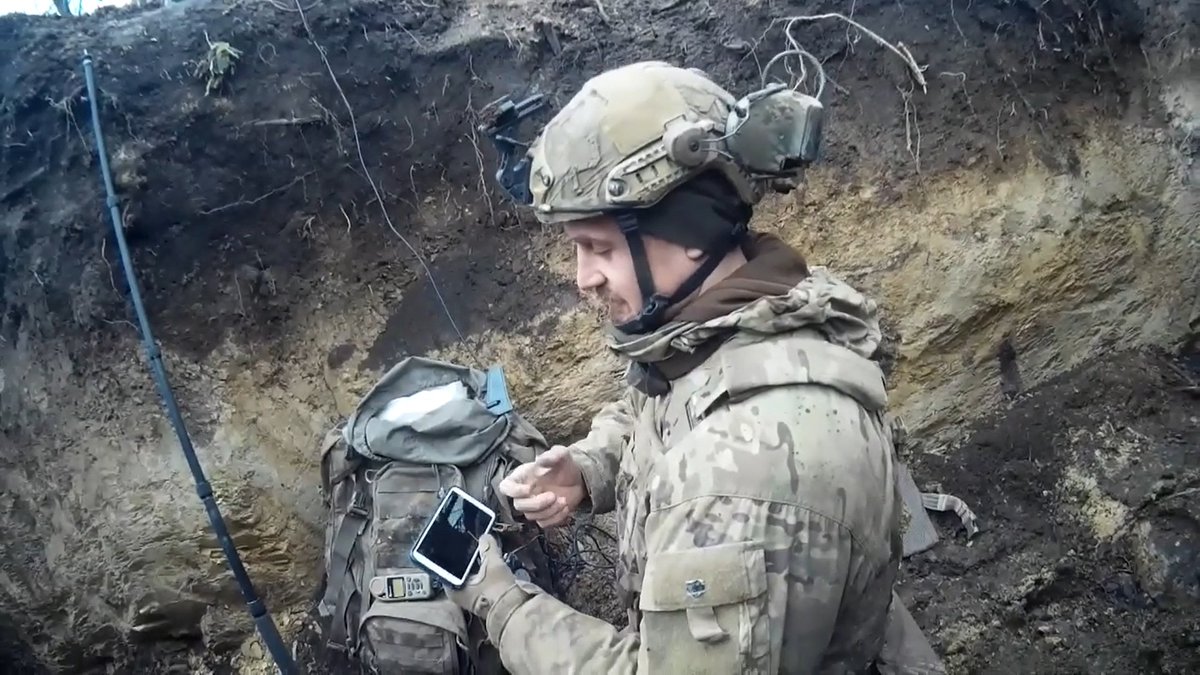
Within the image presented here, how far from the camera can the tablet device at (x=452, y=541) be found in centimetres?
232

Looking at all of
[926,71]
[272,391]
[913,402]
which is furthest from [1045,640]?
[272,391]

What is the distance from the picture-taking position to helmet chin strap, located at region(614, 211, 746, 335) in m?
1.99

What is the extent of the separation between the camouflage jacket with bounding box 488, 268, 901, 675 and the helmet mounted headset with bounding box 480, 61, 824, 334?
0.74ft

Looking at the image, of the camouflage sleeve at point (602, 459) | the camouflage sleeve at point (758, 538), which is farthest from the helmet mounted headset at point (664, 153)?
the camouflage sleeve at point (602, 459)

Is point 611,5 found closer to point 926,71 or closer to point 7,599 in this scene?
point 926,71

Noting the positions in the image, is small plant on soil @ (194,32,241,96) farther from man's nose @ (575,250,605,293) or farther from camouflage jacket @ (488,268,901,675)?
camouflage jacket @ (488,268,901,675)

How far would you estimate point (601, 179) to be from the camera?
2025 mm

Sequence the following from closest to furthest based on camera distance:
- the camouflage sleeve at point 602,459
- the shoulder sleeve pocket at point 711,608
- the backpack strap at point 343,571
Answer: the shoulder sleeve pocket at point 711,608
the camouflage sleeve at point 602,459
the backpack strap at point 343,571

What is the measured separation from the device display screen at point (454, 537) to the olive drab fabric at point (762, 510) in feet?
1.03

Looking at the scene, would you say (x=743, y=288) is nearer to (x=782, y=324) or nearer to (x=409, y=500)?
(x=782, y=324)

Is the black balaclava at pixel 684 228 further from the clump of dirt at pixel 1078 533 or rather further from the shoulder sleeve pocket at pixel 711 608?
the clump of dirt at pixel 1078 533

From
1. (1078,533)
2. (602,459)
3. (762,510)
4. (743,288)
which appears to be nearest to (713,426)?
(762,510)

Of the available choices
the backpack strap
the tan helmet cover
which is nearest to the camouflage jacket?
the tan helmet cover

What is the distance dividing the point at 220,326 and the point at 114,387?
0.51m
